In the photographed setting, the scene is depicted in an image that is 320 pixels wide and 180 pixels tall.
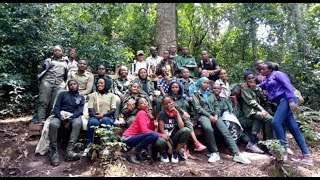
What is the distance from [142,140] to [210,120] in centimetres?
183

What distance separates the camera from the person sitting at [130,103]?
6839 mm

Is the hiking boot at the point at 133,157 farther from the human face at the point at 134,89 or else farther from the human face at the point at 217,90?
the human face at the point at 217,90

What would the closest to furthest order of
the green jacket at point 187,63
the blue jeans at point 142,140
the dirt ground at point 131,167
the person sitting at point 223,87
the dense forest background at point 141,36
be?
the dirt ground at point 131,167 → the blue jeans at point 142,140 → the person sitting at point 223,87 → the dense forest background at point 141,36 → the green jacket at point 187,63

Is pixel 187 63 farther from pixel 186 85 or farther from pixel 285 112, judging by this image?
pixel 285 112

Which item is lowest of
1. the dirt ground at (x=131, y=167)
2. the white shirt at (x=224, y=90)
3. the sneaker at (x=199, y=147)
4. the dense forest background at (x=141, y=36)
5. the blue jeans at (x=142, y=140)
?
the dirt ground at (x=131, y=167)

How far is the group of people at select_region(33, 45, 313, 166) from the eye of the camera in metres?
6.23

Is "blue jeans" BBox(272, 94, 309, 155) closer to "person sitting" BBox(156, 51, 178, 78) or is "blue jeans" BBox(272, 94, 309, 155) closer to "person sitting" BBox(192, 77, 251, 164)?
"person sitting" BBox(192, 77, 251, 164)

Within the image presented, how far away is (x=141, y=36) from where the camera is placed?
12977 mm

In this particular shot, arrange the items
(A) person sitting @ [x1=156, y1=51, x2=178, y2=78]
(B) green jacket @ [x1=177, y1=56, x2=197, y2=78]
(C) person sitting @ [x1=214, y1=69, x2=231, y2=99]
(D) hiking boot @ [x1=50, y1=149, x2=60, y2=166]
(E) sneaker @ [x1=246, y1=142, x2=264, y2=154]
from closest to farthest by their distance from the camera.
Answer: (D) hiking boot @ [x1=50, y1=149, x2=60, y2=166] < (E) sneaker @ [x1=246, y1=142, x2=264, y2=154] < (C) person sitting @ [x1=214, y1=69, x2=231, y2=99] < (A) person sitting @ [x1=156, y1=51, x2=178, y2=78] < (B) green jacket @ [x1=177, y1=56, x2=197, y2=78]

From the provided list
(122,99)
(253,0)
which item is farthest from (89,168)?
(253,0)

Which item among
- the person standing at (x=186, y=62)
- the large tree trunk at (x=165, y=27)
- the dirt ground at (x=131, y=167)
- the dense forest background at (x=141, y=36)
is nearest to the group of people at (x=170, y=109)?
the dirt ground at (x=131, y=167)

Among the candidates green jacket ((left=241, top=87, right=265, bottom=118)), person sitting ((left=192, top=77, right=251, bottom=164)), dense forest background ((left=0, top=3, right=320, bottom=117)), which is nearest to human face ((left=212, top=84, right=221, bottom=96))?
person sitting ((left=192, top=77, right=251, bottom=164))

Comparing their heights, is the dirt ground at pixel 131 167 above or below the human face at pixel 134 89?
below

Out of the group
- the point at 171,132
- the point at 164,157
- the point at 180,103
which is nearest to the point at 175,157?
the point at 164,157
